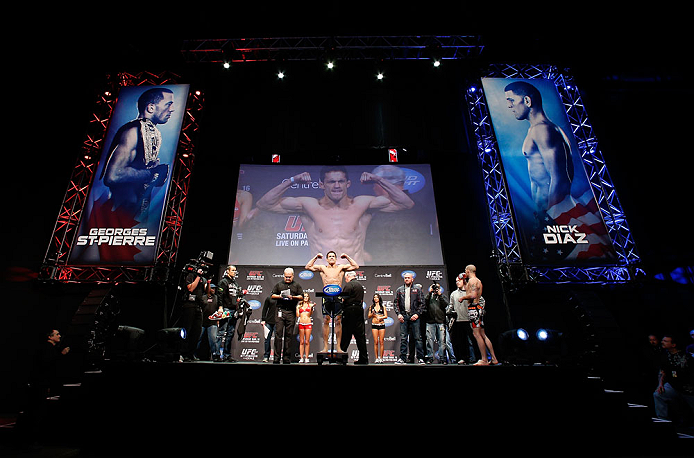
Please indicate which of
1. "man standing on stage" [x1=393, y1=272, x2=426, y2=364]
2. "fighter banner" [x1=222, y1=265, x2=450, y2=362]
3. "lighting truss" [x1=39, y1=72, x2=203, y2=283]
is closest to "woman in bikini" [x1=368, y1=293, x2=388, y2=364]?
"man standing on stage" [x1=393, y1=272, x2=426, y2=364]

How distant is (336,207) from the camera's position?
35.7 feet

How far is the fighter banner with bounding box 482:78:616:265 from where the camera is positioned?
8.91m

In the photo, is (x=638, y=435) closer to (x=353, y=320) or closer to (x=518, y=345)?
(x=518, y=345)

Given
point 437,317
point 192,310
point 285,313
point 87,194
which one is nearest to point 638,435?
point 437,317

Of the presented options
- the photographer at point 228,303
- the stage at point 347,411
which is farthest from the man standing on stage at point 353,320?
the photographer at point 228,303

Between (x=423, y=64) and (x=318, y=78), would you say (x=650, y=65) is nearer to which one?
(x=423, y=64)

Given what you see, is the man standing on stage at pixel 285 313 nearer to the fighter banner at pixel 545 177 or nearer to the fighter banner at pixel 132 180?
the fighter banner at pixel 132 180

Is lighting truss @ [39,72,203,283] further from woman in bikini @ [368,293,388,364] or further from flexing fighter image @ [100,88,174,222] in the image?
woman in bikini @ [368,293,388,364]

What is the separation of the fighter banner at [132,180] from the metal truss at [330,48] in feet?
5.11

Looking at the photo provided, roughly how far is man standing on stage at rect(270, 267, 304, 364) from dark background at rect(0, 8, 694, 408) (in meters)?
4.72

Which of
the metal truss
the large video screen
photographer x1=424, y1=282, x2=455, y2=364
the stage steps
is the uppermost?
the metal truss

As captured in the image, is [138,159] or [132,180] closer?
[132,180]

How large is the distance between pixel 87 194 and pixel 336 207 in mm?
6978

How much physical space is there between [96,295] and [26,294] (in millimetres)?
2349
